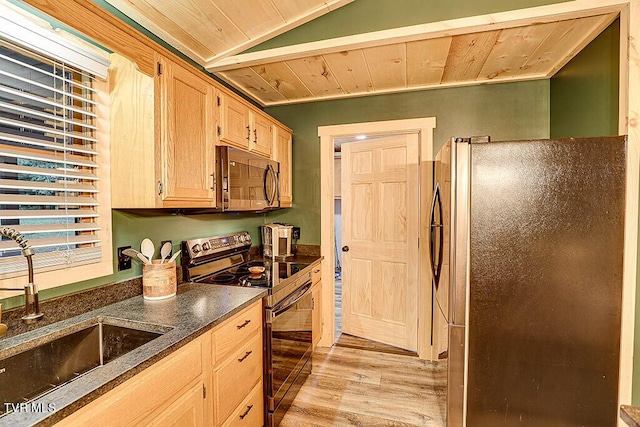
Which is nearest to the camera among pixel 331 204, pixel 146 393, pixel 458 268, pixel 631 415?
pixel 631 415

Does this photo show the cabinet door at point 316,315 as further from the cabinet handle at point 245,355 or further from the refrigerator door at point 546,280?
the refrigerator door at point 546,280

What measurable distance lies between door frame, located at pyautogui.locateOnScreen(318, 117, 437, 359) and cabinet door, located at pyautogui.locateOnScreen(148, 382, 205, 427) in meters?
1.78

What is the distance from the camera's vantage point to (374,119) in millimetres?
2785

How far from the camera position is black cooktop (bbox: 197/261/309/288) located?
188cm

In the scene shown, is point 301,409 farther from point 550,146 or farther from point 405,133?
point 405,133

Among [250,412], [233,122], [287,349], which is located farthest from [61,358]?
[233,122]

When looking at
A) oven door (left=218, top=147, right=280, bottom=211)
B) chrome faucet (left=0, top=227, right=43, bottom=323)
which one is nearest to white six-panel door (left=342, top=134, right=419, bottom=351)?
oven door (left=218, top=147, right=280, bottom=211)

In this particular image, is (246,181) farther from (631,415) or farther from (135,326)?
(631,415)

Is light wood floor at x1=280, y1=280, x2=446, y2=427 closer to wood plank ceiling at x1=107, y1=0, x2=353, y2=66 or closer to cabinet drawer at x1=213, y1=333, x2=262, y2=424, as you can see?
cabinet drawer at x1=213, y1=333, x2=262, y2=424

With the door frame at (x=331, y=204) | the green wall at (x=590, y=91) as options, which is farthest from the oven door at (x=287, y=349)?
the green wall at (x=590, y=91)

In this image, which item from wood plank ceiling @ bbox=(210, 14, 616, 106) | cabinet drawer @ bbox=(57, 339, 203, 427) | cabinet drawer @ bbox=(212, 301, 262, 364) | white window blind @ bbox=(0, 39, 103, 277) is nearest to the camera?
cabinet drawer @ bbox=(57, 339, 203, 427)

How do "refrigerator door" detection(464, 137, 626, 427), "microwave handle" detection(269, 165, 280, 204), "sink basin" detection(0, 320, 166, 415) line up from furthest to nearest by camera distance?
1. "microwave handle" detection(269, 165, 280, 204)
2. "refrigerator door" detection(464, 137, 626, 427)
3. "sink basin" detection(0, 320, 166, 415)

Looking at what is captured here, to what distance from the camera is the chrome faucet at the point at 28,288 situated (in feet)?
3.53

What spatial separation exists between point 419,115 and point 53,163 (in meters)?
2.54
